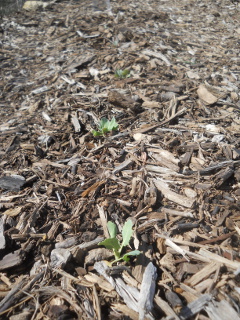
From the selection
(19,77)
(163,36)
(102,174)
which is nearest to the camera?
(102,174)

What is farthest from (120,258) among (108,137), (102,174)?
(108,137)

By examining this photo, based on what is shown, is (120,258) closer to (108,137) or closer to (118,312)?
(118,312)

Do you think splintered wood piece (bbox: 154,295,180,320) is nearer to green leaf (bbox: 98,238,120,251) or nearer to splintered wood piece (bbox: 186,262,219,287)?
splintered wood piece (bbox: 186,262,219,287)

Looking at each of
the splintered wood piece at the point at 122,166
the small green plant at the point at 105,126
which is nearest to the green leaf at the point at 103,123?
the small green plant at the point at 105,126

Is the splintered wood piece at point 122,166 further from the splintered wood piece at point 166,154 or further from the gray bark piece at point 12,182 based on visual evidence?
the gray bark piece at point 12,182

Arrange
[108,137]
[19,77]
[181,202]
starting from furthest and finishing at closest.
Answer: [19,77]
[108,137]
[181,202]

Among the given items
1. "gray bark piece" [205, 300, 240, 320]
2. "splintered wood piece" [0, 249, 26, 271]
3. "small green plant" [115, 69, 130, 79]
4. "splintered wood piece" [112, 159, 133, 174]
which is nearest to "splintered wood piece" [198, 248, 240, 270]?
"gray bark piece" [205, 300, 240, 320]

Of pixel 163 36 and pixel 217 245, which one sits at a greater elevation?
pixel 163 36
